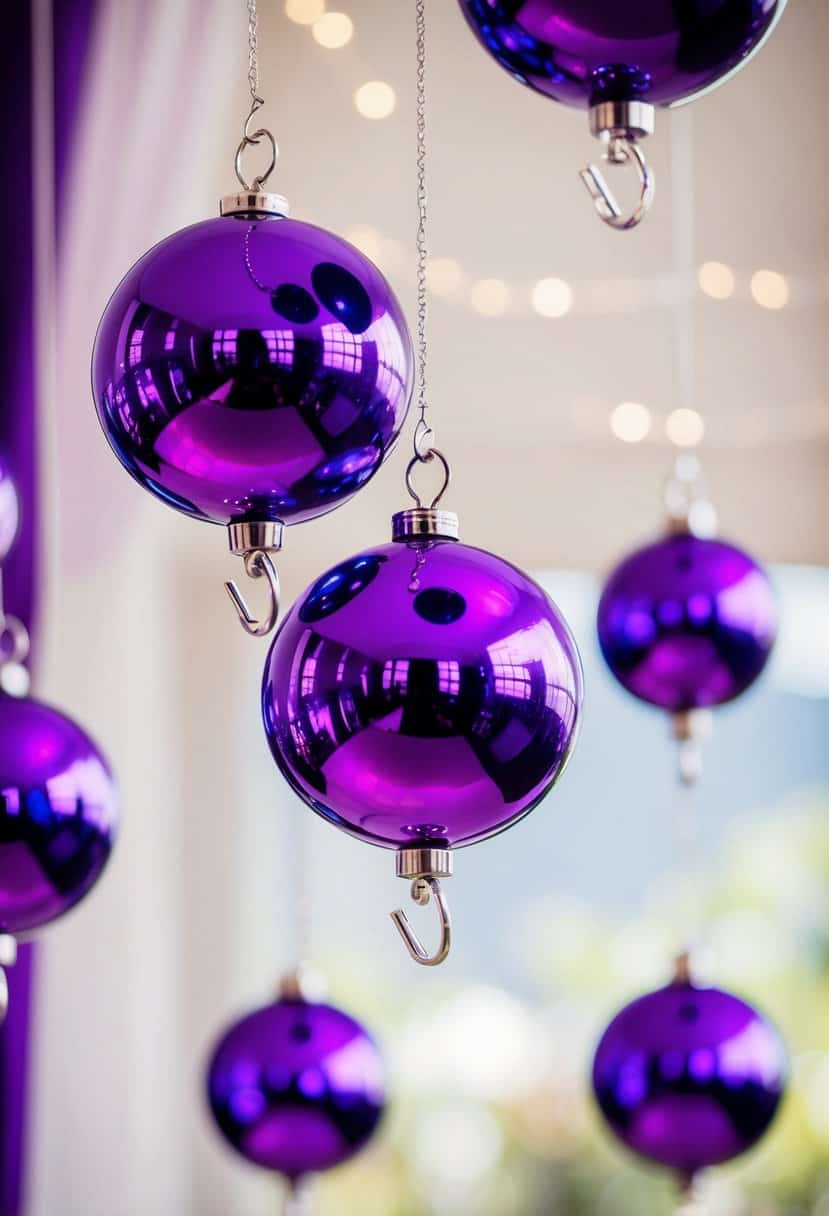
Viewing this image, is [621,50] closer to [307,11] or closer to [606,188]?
[606,188]

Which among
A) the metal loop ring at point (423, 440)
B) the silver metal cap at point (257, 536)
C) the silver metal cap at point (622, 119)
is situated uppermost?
the silver metal cap at point (622, 119)

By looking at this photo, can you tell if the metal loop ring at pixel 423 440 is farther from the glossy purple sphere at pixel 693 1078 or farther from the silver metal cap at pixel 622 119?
the glossy purple sphere at pixel 693 1078

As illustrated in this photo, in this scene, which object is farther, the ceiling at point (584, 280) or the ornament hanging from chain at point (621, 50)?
the ceiling at point (584, 280)

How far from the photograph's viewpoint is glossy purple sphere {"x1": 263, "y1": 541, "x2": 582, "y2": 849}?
628 millimetres

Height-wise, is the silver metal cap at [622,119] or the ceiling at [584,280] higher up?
the ceiling at [584,280]

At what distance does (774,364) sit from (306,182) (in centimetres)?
64

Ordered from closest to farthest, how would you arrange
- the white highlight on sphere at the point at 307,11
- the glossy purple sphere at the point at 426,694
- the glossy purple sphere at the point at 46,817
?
the glossy purple sphere at the point at 426,694 < the glossy purple sphere at the point at 46,817 < the white highlight on sphere at the point at 307,11

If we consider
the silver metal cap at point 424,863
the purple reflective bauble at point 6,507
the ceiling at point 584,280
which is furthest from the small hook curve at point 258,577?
the ceiling at point 584,280

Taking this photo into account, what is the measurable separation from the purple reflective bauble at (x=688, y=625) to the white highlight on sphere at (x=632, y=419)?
37.9 inches

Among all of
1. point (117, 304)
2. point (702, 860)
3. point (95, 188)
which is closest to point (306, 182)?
point (95, 188)

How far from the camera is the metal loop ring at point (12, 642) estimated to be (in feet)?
3.44

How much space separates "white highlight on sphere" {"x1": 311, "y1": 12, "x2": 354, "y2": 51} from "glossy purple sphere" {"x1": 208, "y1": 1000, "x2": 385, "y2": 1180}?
1240mm

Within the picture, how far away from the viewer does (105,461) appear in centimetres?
181

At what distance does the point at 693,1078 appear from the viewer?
1125 mm
